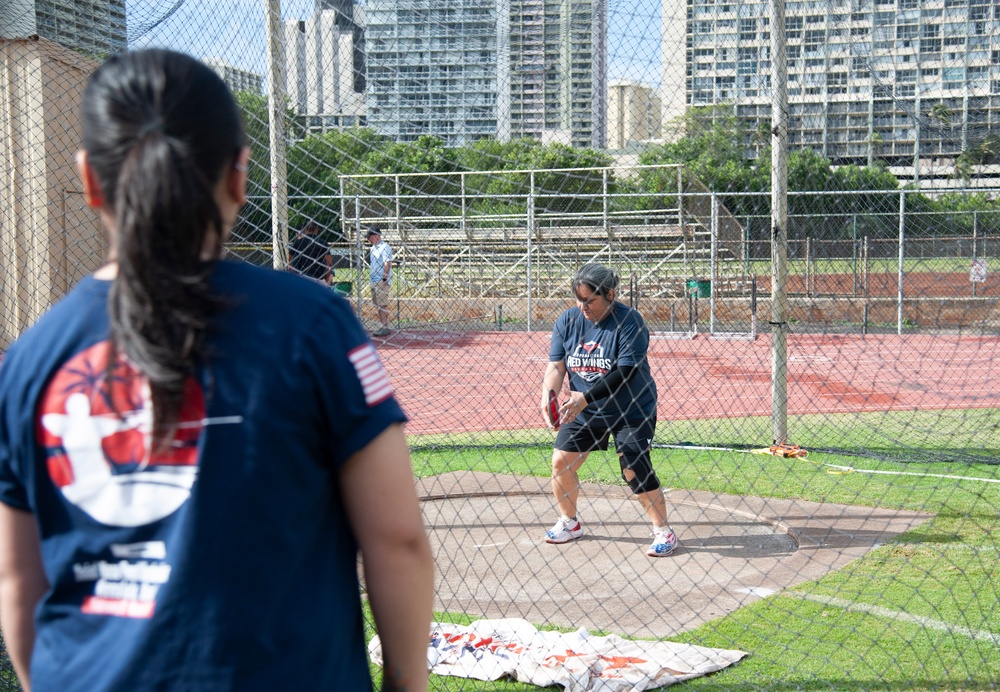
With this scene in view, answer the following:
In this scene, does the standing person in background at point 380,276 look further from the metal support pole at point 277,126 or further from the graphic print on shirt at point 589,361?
the metal support pole at point 277,126

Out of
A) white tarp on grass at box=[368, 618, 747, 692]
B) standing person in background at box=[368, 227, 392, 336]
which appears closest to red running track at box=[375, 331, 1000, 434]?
standing person in background at box=[368, 227, 392, 336]

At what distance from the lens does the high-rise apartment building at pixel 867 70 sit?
5.43 meters

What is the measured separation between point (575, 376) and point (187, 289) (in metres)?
4.71

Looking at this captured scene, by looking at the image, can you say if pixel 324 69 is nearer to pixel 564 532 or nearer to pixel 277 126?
pixel 277 126

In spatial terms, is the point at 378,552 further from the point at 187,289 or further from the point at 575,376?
the point at 575,376

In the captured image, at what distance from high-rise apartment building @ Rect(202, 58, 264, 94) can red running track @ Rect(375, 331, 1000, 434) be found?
465 centimetres

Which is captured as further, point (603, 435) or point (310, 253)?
point (310, 253)

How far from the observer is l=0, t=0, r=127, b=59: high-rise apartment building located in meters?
5.13

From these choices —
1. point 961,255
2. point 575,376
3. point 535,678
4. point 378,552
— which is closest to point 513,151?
point 575,376

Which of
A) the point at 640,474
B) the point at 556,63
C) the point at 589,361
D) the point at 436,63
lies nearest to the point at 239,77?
the point at 436,63

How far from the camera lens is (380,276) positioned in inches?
458

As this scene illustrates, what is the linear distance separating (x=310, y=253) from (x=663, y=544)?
2.75 meters

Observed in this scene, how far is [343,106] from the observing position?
527cm

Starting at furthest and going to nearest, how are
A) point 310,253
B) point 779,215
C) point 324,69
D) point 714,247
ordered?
point 714,247, point 779,215, point 310,253, point 324,69
